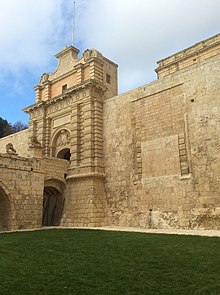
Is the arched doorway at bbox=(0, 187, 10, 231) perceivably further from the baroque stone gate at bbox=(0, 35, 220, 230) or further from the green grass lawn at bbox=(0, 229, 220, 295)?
the green grass lawn at bbox=(0, 229, 220, 295)

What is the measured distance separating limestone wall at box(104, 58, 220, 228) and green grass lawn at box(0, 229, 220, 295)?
Result: 4420 mm

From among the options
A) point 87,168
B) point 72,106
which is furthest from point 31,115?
point 87,168

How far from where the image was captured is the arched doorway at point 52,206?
14.9m

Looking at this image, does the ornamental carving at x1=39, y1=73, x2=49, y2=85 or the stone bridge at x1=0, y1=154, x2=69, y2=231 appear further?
the ornamental carving at x1=39, y1=73, x2=49, y2=85

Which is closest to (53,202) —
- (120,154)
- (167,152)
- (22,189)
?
(22,189)

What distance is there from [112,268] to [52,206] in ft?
37.7

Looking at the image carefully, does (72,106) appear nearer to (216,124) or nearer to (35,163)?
(35,163)

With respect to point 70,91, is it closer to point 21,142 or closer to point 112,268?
point 21,142

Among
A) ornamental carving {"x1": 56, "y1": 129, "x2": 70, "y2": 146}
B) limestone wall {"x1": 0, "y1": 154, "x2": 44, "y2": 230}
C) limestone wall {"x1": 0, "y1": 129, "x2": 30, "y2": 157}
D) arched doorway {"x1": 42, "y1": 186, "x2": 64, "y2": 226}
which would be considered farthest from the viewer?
limestone wall {"x1": 0, "y1": 129, "x2": 30, "y2": 157}

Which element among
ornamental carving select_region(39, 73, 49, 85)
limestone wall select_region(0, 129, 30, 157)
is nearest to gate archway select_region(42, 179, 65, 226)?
limestone wall select_region(0, 129, 30, 157)

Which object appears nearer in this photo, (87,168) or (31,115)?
(87,168)

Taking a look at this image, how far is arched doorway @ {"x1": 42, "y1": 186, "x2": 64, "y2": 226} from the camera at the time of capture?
48.7 ft

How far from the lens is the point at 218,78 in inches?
425

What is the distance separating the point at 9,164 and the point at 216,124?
8.49 meters
